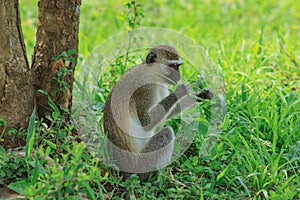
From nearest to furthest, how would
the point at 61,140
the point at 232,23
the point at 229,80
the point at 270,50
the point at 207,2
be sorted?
1. the point at 61,140
2. the point at 229,80
3. the point at 270,50
4. the point at 232,23
5. the point at 207,2

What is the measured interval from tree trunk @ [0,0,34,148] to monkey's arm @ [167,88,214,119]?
116cm

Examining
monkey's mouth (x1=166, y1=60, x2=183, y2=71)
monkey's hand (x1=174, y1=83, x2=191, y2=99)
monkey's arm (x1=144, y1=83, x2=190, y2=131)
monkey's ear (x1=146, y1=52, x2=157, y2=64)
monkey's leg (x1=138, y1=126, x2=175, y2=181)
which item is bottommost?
monkey's leg (x1=138, y1=126, x2=175, y2=181)

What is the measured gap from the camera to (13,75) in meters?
3.99

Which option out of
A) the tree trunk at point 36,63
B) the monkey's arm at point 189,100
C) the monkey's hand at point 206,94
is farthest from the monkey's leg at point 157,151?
the tree trunk at point 36,63

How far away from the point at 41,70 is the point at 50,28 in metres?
0.34

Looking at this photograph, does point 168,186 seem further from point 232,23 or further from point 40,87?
point 232,23

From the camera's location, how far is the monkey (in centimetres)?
411

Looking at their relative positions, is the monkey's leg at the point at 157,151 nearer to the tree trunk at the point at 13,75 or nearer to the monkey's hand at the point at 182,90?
the monkey's hand at the point at 182,90

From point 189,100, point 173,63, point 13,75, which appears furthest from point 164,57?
point 13,75

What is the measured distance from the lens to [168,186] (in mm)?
4160

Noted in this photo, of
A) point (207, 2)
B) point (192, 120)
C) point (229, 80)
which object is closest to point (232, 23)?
point (207, 2)

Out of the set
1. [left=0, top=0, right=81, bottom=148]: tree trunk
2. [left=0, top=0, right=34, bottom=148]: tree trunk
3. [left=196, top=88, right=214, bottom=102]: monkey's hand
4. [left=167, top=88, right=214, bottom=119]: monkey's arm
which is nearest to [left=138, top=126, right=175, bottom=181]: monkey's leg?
[left=167, top=88, right=214, bottom=119]: monkey's arm

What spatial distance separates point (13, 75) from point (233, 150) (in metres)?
1.86

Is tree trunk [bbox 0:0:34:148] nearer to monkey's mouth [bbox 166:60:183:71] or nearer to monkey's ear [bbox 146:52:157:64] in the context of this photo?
monkey's ear [bbox 146:52:157:64]
